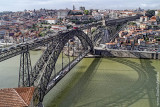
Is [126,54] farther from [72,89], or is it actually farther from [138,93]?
[72,89]

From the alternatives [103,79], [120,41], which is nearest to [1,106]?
[103,79]

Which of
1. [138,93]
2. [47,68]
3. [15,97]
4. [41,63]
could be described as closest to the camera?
[15,97]

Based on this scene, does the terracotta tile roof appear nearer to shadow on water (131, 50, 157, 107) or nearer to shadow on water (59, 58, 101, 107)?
shadow on water (59, 58, 101, 107)

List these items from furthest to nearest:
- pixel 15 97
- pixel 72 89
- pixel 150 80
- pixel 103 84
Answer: pixel 150 80 → pixel 103 84 → pixel 72 89 → pixel 15 97

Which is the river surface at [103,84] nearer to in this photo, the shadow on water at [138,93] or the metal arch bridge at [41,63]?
the shadow on water at [138,93]

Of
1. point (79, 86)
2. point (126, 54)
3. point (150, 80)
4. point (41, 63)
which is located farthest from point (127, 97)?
point (126, 54)

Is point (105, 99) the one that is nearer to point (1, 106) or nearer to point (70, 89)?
point (70, 89)

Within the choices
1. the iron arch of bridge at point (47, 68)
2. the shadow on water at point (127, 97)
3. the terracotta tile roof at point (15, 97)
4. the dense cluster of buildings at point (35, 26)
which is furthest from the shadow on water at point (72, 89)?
the dense cluster of buildings at point (35, 26)
